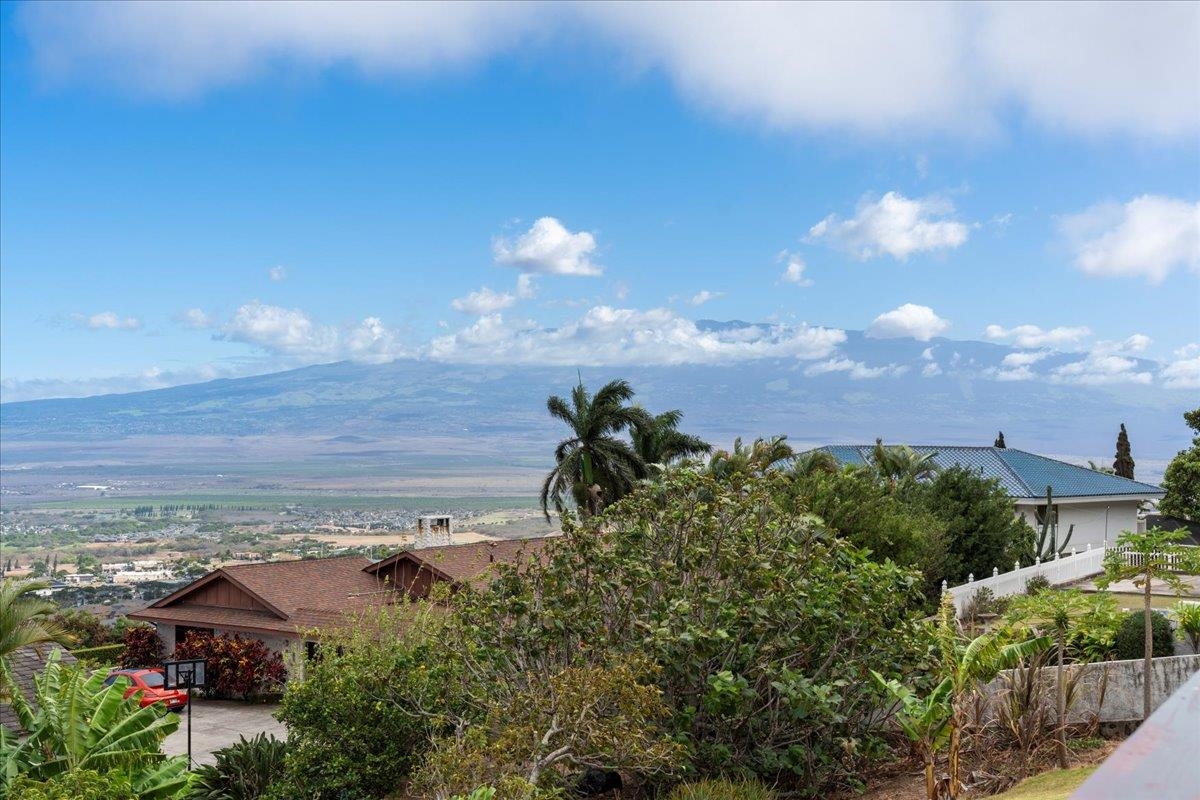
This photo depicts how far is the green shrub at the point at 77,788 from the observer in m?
12.9

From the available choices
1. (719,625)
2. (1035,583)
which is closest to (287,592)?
(1035,583)

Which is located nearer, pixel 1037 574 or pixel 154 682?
pixel 154 682

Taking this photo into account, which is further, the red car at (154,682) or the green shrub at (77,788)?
the red car at (154,682)

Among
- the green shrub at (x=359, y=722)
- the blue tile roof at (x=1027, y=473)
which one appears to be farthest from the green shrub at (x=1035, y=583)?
the green shrub at (x=359, y=722)

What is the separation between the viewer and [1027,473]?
5491 centimetres

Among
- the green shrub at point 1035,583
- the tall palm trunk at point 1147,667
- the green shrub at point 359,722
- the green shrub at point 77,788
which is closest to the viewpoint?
the green shrub at point 77,788

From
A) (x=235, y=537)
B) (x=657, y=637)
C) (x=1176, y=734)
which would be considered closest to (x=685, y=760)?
(x=657, y=637)

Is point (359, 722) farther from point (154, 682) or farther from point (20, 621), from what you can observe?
point (154, 682)

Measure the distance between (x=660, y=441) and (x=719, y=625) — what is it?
3467 centimetres

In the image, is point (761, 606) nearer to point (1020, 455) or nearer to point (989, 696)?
point (989, 696)

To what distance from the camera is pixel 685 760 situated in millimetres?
14508

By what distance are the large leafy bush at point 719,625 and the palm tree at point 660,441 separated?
107 feet

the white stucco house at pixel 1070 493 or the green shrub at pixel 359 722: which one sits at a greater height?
the white stucco house at pixel 1070 493

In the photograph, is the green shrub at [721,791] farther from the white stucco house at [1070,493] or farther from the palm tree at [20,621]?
the white stucco house at [1070,493]
